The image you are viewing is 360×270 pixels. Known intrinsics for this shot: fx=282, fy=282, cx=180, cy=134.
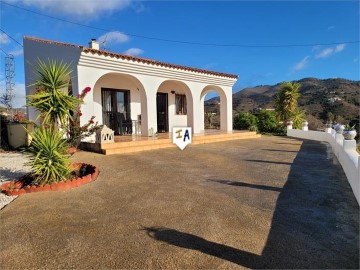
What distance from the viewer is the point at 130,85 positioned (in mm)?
15008

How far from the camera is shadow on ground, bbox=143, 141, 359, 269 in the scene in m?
3.04

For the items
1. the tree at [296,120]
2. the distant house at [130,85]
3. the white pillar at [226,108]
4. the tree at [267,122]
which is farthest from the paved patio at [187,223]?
the tree at [267,122]

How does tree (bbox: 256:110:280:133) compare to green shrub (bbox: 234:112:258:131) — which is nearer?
green shrub (bbox: 234:112:258:131)

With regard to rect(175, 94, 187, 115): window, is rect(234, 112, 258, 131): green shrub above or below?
below

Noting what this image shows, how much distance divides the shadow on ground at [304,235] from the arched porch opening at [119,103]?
9223 mm

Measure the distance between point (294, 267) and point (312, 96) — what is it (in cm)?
5043

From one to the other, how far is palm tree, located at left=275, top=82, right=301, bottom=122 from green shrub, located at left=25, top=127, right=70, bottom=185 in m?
19.2

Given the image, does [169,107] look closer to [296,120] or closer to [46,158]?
[296,120]

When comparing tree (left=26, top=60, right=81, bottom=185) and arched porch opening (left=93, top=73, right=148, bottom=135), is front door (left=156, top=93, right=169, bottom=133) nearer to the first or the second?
arched porch opening (left=93, top=73, right=148, bottom=135)

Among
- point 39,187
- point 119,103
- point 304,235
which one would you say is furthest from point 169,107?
point 304,235

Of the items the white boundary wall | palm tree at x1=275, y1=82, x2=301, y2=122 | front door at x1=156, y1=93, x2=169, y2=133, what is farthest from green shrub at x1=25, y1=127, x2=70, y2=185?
palm tree at x1=275, y1=82, x2=301, y2=122

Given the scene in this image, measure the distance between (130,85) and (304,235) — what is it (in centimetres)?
1274

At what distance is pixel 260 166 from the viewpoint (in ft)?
27.3

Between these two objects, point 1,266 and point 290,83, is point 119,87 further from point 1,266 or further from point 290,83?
point 290,83
